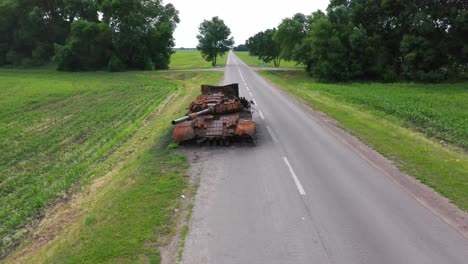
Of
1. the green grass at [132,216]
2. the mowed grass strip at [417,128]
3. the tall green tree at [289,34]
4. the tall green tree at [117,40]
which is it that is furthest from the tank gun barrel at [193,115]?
the tall green tree at [117,40]

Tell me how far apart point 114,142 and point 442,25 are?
39.5 meters

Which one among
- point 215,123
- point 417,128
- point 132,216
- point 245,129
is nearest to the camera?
point 132,216

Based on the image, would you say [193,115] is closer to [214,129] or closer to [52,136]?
[214,129]

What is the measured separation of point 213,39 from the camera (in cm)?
8662

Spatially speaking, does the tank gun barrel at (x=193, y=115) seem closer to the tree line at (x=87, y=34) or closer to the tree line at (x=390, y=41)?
the tree line at (x=390, y=41)

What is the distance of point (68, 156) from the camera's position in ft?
53.6

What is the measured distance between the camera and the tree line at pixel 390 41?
4044 cm

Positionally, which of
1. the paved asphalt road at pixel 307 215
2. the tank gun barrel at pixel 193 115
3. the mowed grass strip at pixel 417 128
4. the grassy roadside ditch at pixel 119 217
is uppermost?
the tank gun barrel at pixel 193 115

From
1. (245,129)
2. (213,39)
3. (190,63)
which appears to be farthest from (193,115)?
(190,63)

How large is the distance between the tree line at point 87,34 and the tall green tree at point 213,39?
37.6 feet

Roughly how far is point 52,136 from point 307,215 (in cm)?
1605

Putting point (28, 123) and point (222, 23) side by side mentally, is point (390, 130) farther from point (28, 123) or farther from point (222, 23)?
point (222, 23)

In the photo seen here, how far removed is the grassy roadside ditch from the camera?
7480 millimetres

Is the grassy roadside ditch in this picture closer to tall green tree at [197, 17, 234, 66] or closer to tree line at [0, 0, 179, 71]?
tree line at [0, 0, 179, 71]
